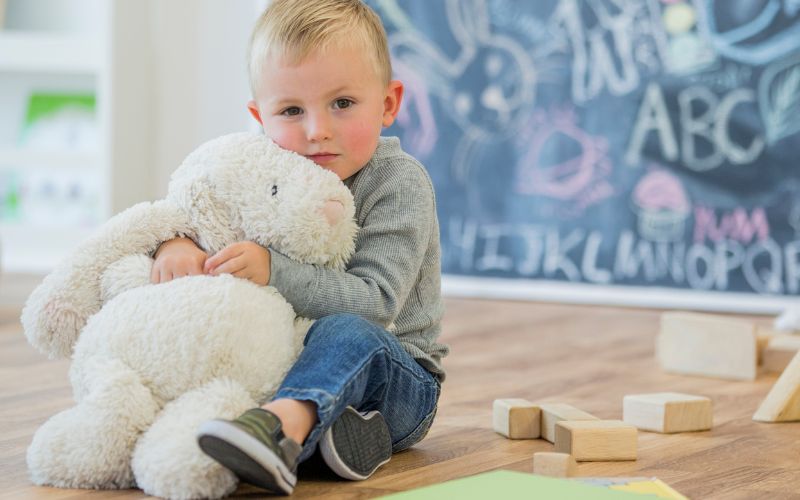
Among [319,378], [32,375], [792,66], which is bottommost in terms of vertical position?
[32,375]

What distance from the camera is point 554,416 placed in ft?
4.28

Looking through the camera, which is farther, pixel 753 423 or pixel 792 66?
pixel 792 66

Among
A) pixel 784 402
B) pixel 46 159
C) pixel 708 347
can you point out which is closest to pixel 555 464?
pixel 784 402

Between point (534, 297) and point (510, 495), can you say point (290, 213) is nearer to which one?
point (510, 495)

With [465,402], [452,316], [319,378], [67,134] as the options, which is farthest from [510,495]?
[67,134]

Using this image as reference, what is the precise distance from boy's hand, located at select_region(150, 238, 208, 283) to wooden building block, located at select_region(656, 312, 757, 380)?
3.29 feet

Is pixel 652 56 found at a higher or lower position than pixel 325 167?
higher

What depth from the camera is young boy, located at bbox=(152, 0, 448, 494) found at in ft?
3.47

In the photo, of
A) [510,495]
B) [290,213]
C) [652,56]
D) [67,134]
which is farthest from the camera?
[67,134]

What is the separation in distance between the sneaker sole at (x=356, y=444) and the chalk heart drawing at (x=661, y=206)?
1.65 m

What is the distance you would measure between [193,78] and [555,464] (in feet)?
7.97

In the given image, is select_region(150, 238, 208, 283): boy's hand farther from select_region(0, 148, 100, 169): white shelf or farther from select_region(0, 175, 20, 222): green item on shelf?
select_region(0, 175, 20, 222): green item on shelf

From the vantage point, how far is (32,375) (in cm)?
169

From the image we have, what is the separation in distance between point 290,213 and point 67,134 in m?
2.35
